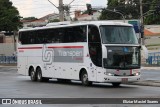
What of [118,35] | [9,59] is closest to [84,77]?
[118,35]

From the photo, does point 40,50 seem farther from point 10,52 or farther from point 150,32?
point 150,32

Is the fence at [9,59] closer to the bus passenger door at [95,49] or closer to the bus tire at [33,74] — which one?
the bus tire at [33,74]

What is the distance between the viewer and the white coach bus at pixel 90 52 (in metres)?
24.1

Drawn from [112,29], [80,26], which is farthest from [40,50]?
[112,29]

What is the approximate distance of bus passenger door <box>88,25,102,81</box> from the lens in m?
24.4

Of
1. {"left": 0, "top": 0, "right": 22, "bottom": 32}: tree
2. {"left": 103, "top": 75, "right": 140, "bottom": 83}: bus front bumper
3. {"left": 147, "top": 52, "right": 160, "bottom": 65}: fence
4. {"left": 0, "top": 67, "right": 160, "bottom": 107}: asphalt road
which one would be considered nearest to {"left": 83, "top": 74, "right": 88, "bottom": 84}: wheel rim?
{"left": 0, "top": 67, "right": 160, "bottom": 107}: asphalt road

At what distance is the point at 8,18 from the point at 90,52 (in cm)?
4723

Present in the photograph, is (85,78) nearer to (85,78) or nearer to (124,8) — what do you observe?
(85,78)

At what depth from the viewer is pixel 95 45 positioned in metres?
24.7

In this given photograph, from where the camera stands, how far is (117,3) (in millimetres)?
126562

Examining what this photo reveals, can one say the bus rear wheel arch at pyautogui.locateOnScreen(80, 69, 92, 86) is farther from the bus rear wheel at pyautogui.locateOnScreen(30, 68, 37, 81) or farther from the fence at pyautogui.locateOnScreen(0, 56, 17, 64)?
the fence at pyautogui.locateOnScreen(0, 56, 17, 64)

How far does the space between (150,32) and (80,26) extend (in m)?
92.3

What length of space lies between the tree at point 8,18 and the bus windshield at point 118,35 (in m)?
47.2

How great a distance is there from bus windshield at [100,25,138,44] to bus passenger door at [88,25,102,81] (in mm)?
365
